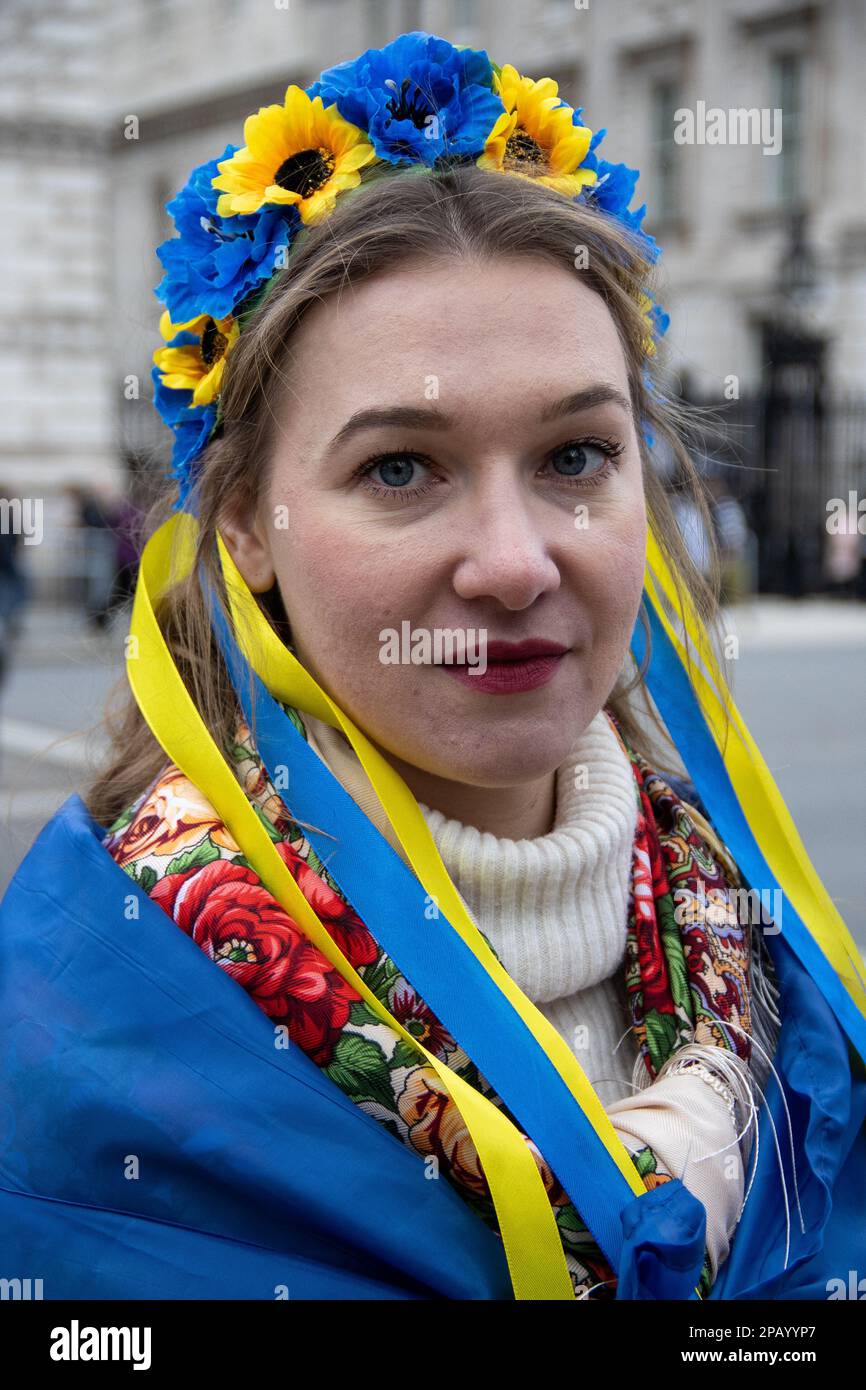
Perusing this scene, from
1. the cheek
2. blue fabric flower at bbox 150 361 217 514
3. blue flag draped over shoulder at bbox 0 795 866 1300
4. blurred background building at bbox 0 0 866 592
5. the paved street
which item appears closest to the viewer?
blue flag draped over shoulder at bbox 0 795 866 1300

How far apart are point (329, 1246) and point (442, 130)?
1.14 m

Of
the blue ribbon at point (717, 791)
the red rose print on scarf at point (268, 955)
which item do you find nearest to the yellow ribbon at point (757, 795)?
the blue ribbon at point (717, 791)

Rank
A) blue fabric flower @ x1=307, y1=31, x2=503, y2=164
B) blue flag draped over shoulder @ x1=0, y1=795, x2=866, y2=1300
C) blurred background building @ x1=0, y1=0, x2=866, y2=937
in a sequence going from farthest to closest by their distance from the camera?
blurred background building @ x1=0, y1=0, x2=866, y2=937 < blue fabric flower @ x1=307, y1=31, x2=503, y2=164 < blue flag draped over shoulder @ x1=0, y1=795, x2=866, y2=1300

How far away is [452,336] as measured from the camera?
1.52 meters

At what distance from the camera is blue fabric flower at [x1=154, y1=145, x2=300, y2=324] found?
1700mm

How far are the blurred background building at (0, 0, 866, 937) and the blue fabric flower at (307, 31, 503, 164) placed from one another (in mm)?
5898

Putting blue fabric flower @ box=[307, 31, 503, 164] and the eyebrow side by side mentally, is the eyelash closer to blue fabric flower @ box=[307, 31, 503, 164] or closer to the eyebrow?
the eyebrow

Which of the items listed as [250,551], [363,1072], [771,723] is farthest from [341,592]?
[771,723]

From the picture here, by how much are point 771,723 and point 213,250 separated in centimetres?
755

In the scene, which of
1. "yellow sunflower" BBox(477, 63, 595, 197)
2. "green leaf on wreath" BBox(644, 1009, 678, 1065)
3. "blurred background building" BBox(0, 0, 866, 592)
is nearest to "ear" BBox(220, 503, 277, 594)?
"yellow sunflower" BBox(477, 63, 595, 197)

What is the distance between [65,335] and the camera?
750 inches

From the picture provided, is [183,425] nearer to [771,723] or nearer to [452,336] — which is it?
[452,336]

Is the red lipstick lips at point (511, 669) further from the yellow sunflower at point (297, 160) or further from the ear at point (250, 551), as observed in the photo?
the yellow sunflower at point (297, 160)
